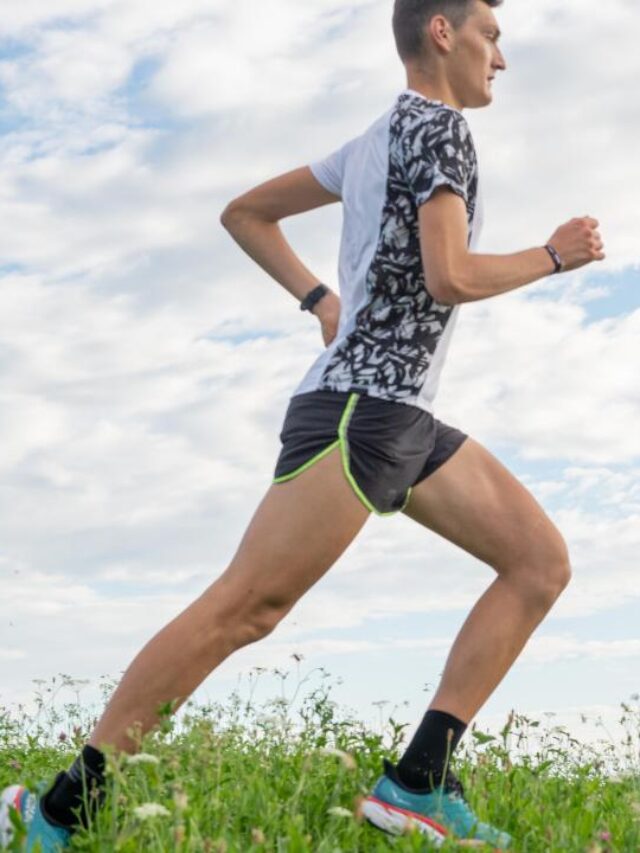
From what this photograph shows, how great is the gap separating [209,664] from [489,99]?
2201mm

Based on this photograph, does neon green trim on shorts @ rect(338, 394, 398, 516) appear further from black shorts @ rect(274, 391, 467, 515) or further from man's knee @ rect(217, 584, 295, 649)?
man's knee @ rect(217, 584, 295, 649)

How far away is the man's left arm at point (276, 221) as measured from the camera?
5.38 meters

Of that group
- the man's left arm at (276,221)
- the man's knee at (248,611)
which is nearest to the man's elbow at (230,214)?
the man's left arm at (276,221)

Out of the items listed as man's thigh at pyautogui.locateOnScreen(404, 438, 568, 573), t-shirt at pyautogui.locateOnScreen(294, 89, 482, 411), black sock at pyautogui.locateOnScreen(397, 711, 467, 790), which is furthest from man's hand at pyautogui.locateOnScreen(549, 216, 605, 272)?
black sock at pyautogui.locateOnScreen(397, 711, 467, 790)

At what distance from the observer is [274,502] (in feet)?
14.8

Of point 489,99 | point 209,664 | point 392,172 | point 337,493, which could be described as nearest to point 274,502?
point 337,493

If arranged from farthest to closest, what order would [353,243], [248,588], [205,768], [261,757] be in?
[261,757]
[353,243]
[248,588]
[205,768]

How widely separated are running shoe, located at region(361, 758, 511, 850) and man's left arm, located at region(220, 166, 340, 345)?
74.7 inches

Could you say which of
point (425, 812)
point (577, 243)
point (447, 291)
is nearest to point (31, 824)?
point (425, 812)

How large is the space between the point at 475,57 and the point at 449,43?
107 mm

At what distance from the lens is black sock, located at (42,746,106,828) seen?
468cm

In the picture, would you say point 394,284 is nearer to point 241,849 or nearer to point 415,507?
point 415,507

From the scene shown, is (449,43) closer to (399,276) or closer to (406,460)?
(399,276)

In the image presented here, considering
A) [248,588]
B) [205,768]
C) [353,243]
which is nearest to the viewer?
[205,768]
